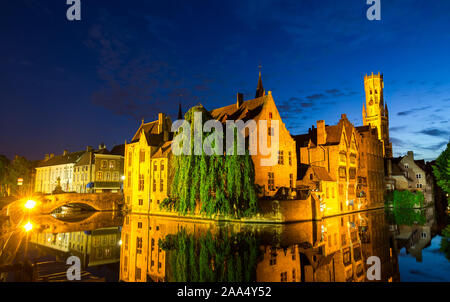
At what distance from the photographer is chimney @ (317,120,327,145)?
1922 inches

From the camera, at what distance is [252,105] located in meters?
44.0

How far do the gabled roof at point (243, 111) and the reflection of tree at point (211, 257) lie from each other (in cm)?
2058

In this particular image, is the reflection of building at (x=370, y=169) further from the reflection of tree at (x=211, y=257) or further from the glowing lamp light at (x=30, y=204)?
the glowing lamp light at (x=30, y=204)

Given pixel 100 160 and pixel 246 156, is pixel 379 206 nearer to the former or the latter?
pixel 246 156

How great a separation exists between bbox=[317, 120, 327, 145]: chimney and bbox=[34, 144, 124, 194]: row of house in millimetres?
43837

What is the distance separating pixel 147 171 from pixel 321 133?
27.8m

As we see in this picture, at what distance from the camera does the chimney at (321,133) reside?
48.8 meters

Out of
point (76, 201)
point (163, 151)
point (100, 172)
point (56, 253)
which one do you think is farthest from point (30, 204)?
point (56, 253)

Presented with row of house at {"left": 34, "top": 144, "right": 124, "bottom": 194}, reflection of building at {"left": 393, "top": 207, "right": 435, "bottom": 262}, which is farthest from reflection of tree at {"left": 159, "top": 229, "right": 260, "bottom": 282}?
row of house at {"left": 34, "top": 144, "right": 124, "bottom": 194}

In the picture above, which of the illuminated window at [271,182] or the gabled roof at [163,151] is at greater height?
the gabled roof at [163,151]

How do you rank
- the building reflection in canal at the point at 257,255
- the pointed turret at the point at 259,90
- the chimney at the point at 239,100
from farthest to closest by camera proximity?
the pointed turret at the point at 259,90 < the chimney at the point at 239,100 < the building reflection in canal at the point at 257,255

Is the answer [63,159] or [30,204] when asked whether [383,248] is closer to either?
[30,204]

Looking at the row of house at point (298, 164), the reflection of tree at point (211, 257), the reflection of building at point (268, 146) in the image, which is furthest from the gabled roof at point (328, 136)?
the reflection of tree at point (211, 257)

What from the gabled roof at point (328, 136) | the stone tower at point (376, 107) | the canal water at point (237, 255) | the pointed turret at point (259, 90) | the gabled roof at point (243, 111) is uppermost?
the stone tower at point (376, 107)
